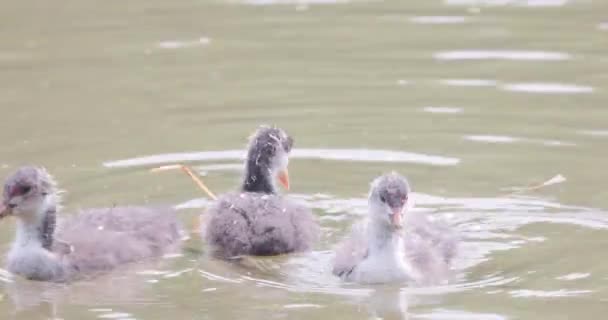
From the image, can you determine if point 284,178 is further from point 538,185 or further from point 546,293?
point 546,293

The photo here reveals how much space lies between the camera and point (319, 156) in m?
12.0

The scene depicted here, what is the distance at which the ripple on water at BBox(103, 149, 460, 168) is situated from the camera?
1176cm

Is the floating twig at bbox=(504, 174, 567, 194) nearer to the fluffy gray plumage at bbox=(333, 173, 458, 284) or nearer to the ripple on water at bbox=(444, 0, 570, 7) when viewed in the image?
the fluffy gray plumage at bbox=(333, 173, 458, 284)

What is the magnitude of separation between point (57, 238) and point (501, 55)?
5.67 meters

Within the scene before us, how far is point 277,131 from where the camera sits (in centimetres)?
1080

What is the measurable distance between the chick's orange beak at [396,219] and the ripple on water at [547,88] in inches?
159

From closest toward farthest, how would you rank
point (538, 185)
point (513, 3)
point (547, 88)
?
1. point (538, 185)
2. point (547, 88)
3. point (513, 3)

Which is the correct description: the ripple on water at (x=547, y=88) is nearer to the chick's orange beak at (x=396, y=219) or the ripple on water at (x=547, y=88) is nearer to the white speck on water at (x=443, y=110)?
the white speck on water at (x=443, y=110)

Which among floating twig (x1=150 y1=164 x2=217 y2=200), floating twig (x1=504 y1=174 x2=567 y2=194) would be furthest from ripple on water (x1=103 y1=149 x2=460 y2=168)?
floating twig (x1=504 y1=174 x2=567 y2=194)

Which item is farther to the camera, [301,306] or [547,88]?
[547,88]

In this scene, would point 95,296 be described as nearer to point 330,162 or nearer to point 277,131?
point 277,131

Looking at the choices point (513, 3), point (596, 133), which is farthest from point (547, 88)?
point (513, 3)

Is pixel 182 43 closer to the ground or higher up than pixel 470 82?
higher up

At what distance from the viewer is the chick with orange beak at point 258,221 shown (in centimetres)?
1012
